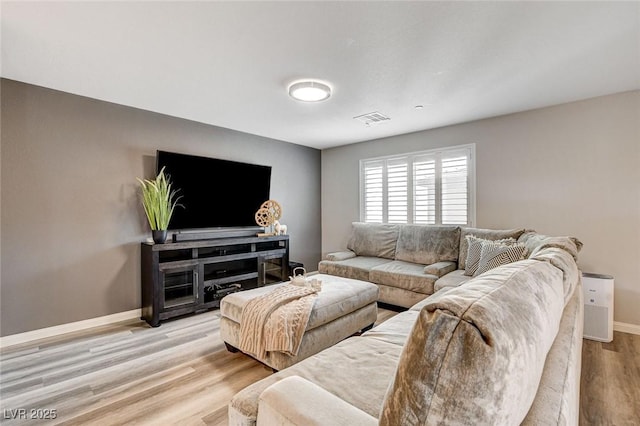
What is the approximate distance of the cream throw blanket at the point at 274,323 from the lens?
193 centimetres

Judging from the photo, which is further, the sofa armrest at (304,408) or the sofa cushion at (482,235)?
the sofa cushion at (482,235)

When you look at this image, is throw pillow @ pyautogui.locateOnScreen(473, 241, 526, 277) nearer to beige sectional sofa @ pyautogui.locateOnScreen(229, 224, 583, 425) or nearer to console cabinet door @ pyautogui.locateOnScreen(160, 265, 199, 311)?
beige sectional sofa @ pyautogui.locateOnScreen(229, 224, 583, 425)

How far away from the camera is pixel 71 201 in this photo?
9.49ft

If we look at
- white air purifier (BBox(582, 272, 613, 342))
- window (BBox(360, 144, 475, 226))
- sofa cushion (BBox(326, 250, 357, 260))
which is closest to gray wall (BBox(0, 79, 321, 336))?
sofa cushion (BBox(326, 250, 357, 260))

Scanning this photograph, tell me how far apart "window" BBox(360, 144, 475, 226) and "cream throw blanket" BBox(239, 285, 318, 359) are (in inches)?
101

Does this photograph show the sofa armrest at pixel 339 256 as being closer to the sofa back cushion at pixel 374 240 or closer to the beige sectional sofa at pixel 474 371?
the sofa back cushion at pixel 374 240

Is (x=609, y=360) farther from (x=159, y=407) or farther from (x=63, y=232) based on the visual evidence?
(x=63, y=232)

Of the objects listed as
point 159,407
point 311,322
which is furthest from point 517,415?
point 159,407

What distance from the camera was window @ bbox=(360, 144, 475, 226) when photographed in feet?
12.7

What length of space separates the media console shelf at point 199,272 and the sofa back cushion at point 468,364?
3035 mm

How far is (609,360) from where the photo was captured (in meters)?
2.29

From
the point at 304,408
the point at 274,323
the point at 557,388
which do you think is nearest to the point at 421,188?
the point at 274,323

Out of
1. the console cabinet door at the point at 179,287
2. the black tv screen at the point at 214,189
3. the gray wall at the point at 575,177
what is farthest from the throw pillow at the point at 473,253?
the console cabinet door at the point at 179,287

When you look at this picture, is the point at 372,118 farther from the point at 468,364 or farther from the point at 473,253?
the point at 468,364
